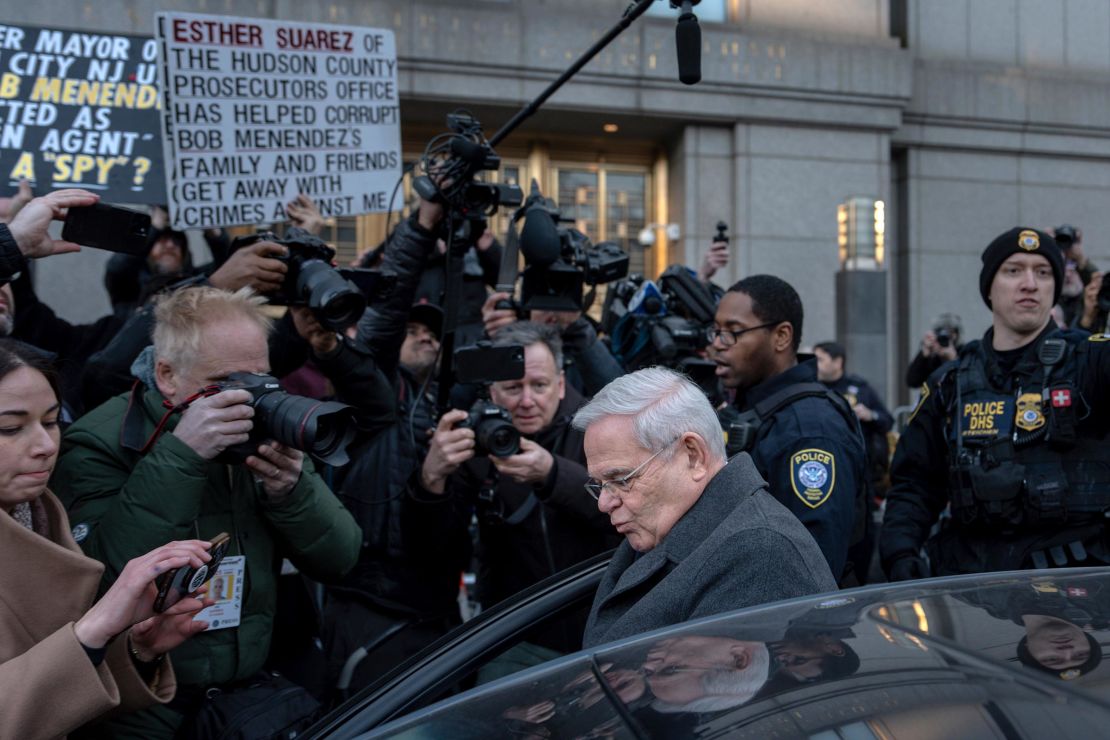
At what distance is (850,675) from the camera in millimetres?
1171

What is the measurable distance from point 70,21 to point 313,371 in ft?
23.5

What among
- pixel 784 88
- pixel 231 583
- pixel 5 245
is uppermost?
pixel 784 88

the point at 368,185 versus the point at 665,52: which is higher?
the point at 665,52

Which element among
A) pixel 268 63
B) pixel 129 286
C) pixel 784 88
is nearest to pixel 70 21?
pixel 129 286

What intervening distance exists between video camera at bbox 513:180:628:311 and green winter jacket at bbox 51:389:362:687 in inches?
49.6

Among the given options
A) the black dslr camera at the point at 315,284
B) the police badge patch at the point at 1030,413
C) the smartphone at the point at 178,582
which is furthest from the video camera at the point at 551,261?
the smartphone at the point at 178,582

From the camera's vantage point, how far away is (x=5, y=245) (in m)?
2.50

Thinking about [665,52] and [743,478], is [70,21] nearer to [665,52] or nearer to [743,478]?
[665,52]

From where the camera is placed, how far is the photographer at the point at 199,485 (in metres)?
2.26

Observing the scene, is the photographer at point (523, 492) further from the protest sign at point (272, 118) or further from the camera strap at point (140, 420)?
the protest sign at point (272, 118)

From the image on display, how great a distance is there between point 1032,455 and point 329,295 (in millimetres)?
2153

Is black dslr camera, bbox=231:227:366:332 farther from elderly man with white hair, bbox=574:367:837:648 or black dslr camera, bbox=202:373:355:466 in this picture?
elderly man with white hair, bbox=574:367:837:648

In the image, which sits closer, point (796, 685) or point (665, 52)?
point (796, 685)

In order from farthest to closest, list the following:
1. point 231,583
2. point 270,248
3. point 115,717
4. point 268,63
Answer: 1. point 268,63
2. point 270,248
3. point 231,583
4. point 115,717
